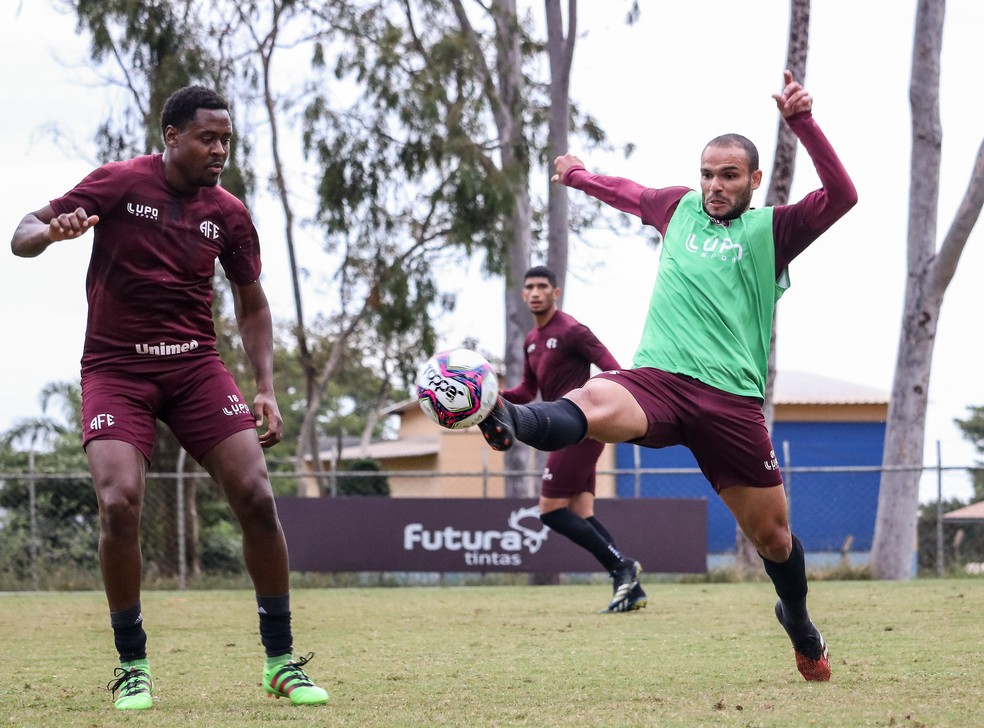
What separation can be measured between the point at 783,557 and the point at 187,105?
2.85m

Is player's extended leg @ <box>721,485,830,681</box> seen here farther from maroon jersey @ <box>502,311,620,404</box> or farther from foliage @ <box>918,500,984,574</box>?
foliage @ <box>918,500,984,574</box>

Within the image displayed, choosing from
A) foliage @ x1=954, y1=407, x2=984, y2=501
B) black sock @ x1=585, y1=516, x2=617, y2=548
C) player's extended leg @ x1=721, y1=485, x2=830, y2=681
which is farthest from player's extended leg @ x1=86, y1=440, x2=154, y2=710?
foliage @ x1=954, y1=407, x2=984, y2=501

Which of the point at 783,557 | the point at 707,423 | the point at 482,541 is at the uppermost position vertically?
the point at 707,423

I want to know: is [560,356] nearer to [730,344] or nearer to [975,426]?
[730,344]

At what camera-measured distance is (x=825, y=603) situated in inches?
386

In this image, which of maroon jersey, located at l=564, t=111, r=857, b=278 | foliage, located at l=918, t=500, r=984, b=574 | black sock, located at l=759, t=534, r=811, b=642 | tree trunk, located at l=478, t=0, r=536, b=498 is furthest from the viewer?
tree trunk, located at l=478, t=0, r=536, b=498

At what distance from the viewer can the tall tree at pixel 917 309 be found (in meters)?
15.2

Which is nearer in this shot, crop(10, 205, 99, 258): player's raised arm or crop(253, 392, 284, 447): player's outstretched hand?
crop(10, 205, 99, 258): player's raised arm

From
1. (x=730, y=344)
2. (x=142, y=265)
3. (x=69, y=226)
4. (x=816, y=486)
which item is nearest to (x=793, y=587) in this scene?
(x=730, y=344)

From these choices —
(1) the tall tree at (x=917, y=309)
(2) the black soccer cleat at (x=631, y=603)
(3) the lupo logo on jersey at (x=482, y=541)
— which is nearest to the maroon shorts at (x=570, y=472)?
(2) the black soccer cleat at (x=631, y=603)

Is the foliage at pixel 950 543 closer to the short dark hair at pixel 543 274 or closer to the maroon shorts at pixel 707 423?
the short dark hair at pixel 543 274

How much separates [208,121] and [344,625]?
465cm

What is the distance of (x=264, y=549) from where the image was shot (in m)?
4.75

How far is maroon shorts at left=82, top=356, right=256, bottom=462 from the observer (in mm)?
4598
